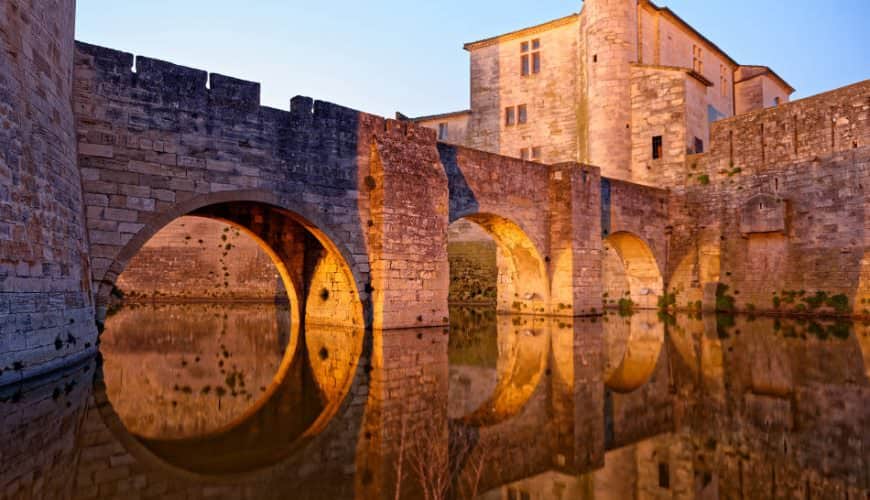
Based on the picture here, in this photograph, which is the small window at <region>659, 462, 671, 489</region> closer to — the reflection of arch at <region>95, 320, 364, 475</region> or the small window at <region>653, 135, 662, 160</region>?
the reflection of arch at <region>95, 320, 364, 475</region>

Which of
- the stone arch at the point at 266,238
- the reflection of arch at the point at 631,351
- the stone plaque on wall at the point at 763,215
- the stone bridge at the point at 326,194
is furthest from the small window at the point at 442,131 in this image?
the stone arch at the point at 266,238

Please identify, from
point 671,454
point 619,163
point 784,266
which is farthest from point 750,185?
point 671,454

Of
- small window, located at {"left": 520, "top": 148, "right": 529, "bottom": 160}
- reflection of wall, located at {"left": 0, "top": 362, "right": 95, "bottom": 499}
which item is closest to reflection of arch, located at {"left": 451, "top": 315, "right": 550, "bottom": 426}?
reflection of wall, located at {"left": 0, "top": 362, "right": 95, "bottom": 499}

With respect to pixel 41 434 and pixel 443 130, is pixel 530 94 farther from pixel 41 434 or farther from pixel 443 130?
pixel 41 434

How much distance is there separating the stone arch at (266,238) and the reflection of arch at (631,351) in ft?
17.5

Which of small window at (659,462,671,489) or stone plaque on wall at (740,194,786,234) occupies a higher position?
stone plaque on wall at (740,194,786,234)

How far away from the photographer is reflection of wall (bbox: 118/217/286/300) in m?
25.0

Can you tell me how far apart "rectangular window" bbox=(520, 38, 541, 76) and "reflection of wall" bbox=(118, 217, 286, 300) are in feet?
48.9

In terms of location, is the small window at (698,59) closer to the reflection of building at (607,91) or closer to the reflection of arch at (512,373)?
the reflection of building at (607,91)

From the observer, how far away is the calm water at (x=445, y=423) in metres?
4.03

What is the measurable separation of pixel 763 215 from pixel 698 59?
12.1 meters

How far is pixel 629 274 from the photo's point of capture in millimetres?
22703

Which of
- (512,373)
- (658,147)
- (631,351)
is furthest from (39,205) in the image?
(658,147)

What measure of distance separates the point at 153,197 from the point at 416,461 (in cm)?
772
